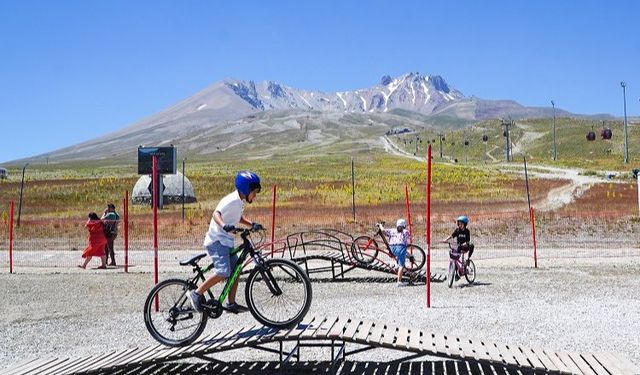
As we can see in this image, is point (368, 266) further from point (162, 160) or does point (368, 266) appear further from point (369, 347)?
point (162, 160)

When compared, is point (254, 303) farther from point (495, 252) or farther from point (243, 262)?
point (495, 252)

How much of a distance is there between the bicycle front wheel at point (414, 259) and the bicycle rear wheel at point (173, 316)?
32.2 feet

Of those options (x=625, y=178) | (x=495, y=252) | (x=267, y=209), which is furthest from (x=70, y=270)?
(x=625, y=178)

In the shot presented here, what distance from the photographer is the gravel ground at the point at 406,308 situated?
11562mm

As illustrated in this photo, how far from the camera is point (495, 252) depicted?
25797mm

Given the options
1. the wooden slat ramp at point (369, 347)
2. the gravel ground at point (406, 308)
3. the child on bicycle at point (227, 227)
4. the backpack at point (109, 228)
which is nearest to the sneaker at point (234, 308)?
the child on bicycle at point (227, 227)

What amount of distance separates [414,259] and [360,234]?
1052cm

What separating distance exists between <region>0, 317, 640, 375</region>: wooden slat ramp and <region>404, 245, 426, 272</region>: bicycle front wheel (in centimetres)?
987

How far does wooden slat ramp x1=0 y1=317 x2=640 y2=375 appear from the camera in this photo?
8.55 m

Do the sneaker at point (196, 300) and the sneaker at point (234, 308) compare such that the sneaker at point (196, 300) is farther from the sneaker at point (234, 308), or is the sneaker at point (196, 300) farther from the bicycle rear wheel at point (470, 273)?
the bicycle rear wheel at point (470, 273)

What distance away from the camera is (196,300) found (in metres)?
9.64

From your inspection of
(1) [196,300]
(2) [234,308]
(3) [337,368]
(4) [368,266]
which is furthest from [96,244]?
(3) [337,368]

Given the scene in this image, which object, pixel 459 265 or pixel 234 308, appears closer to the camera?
pixel 234 308

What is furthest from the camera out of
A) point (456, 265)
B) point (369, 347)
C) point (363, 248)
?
point (363, 248)
